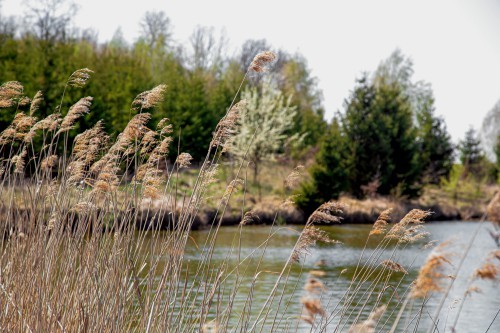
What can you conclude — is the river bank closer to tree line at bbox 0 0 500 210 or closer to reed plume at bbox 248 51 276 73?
tree line at bbox 0 0 500 210

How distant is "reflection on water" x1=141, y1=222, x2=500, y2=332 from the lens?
460 centimetres

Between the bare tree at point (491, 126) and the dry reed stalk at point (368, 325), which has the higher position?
the bare tree at point (491, 126)

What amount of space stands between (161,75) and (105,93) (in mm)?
9158

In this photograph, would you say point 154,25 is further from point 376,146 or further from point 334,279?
point 334,279

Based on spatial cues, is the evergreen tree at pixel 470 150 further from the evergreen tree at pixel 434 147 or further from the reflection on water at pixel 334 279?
the reflection on water at pixel 334 279

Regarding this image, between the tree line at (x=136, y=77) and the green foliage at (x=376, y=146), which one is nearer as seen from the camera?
the tree line at (x=136, y=77)

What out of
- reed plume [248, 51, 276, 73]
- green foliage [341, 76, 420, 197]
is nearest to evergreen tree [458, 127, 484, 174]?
green foliage [341, 76, 420, 197]

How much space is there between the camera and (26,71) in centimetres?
2305

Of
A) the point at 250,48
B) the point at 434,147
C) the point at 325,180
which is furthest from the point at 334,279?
the point at 250,48

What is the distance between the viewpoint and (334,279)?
12703 millimetres

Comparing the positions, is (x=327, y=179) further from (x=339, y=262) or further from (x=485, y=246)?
(x=339, y=262)

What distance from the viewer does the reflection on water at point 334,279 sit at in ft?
15.1

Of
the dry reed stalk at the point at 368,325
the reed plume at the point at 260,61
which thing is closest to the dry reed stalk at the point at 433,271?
the dry reed stalk at the point at 368,325

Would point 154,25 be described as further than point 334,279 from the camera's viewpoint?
Yes
